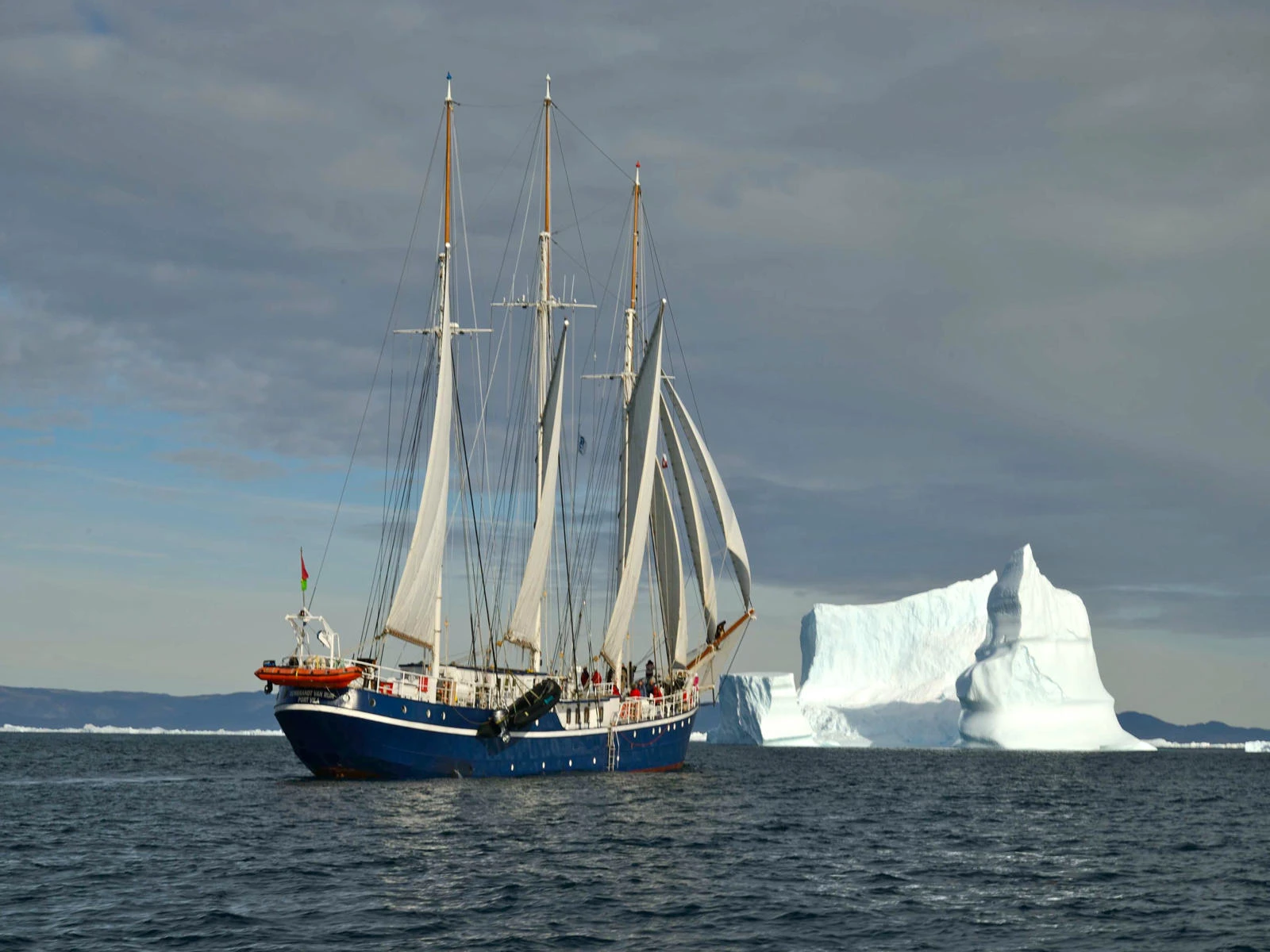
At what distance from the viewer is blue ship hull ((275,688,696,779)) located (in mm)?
52938

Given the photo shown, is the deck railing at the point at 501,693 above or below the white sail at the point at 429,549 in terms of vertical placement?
below

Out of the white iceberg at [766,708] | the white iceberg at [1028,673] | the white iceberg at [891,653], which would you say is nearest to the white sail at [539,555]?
the white iceberg at [1028,673]

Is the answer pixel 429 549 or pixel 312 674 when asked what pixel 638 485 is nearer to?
pixel 429 549

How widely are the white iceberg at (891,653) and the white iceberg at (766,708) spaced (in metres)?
9.91

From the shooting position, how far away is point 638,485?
69375mm

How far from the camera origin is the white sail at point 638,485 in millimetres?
67562

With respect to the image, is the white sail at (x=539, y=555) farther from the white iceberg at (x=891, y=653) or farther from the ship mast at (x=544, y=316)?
the white iceberg at (x=891, y=653)

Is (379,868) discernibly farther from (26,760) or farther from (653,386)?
(26,760)

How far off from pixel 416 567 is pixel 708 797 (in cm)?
1585

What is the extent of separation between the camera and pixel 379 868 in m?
31.7

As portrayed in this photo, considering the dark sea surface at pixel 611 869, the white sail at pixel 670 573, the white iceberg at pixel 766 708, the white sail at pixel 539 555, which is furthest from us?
the white iceberg at pixel 766 708

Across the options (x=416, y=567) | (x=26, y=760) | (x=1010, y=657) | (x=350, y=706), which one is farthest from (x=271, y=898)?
(x=1010, y=657)

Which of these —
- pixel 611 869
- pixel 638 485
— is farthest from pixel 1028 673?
pixel 611 869

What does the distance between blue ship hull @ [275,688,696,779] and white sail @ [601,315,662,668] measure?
23.2 ft
